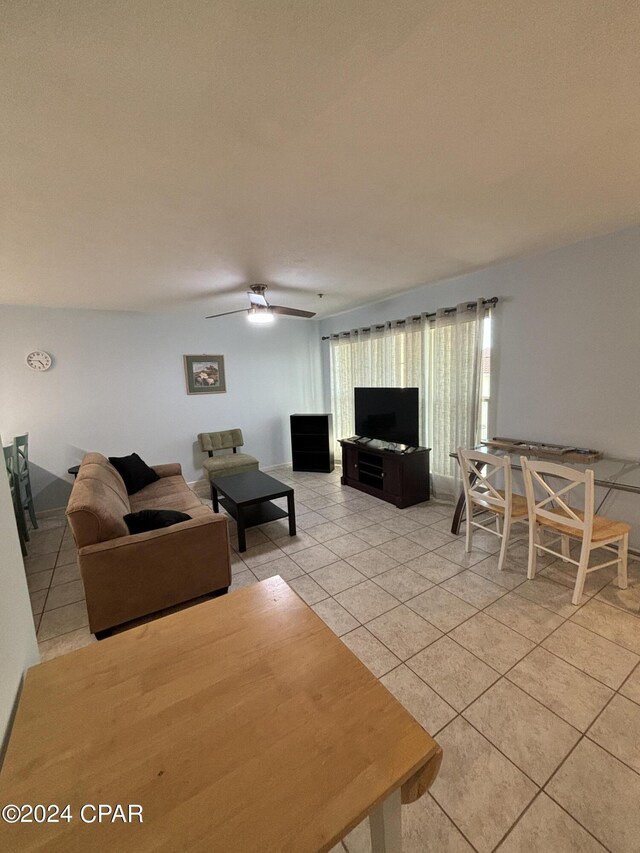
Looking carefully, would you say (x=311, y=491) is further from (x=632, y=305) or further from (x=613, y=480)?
(x=632, y=305)

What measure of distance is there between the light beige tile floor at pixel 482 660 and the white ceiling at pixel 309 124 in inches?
99.8

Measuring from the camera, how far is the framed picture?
5035 millimetres

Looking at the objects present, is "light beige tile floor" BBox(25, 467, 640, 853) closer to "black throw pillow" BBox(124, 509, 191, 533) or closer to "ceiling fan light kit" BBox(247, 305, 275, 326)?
"black throw pillow" BBox(124, 509, 191, 533)

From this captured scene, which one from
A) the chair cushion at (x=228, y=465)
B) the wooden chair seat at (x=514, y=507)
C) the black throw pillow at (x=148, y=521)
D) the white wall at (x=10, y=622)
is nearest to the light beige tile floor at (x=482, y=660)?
the wooden chair seat at (x=514, y=507)

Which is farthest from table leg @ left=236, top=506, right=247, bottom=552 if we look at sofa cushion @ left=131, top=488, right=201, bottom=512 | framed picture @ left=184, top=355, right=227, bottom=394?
framed picture @ left=184, top=355, right=227, bottom=394

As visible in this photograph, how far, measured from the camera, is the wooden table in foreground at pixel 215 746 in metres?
0.62

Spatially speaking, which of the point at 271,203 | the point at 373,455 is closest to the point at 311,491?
the point at 373,455

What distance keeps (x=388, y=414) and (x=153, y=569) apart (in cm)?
308

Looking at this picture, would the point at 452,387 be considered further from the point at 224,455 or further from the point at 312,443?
the point at 224,455

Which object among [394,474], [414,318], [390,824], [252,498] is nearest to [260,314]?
[252,498]

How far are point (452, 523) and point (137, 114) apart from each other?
3.55 metres

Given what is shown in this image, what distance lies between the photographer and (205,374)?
5.15 m

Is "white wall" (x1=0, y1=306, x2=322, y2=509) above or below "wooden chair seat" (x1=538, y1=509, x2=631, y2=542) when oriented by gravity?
above

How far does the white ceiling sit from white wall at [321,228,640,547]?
1.06 feet
